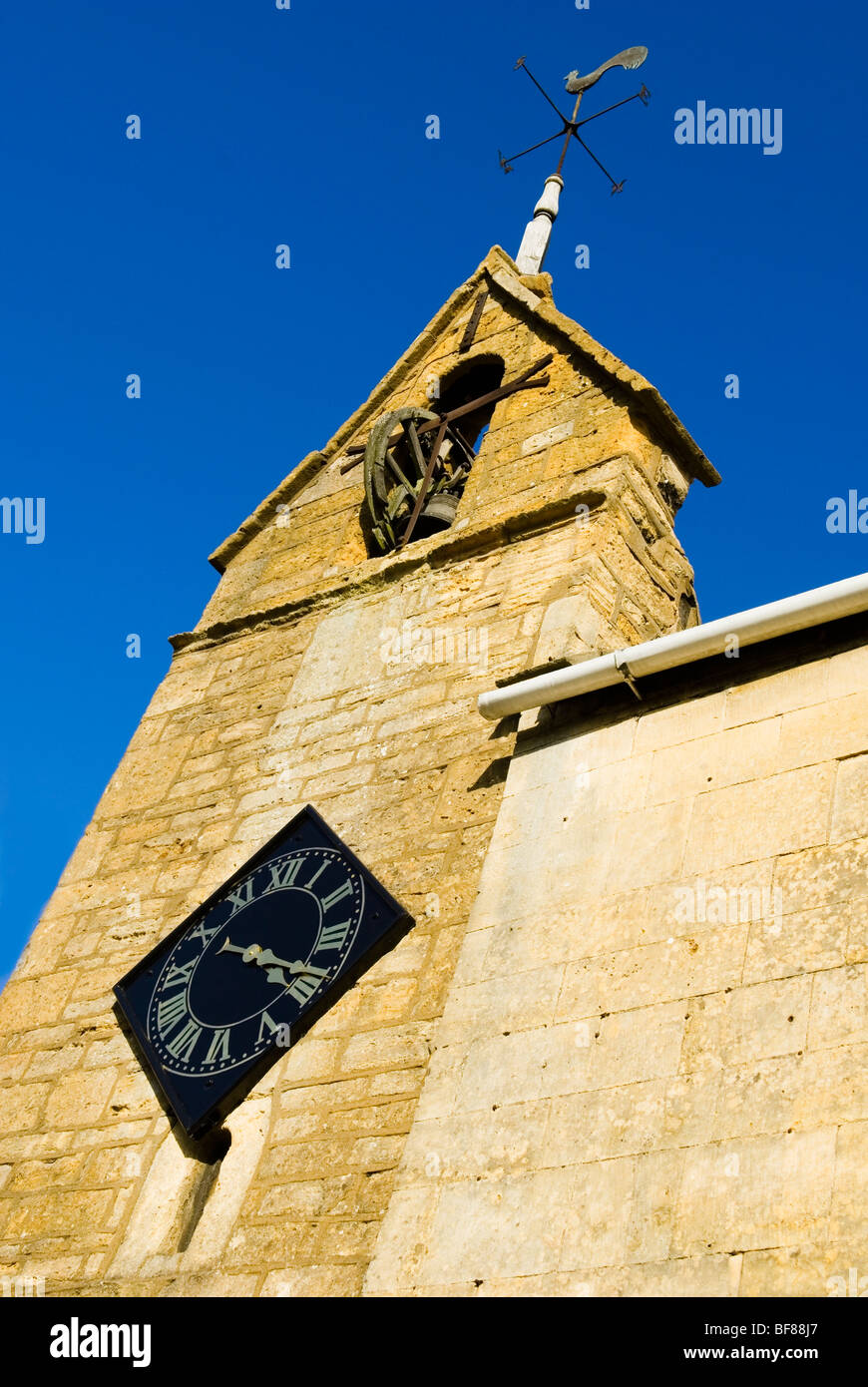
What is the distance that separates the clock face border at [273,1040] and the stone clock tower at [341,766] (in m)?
0.05

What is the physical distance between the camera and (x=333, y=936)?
205 inches

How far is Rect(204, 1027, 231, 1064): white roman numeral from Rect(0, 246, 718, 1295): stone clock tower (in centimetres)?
24

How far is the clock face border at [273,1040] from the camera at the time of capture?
5.00 m

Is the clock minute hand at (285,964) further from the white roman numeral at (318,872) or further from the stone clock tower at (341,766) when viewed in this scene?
the white roman numeral at (318,872)

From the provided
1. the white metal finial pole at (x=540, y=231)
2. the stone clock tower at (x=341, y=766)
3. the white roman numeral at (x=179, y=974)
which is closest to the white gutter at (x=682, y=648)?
the stone clock tower at (x=341, y=766)

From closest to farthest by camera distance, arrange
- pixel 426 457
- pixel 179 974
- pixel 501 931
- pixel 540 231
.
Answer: pixel 501 931 < pixel 179 974 < pixel 426 457 < pixel 540 231

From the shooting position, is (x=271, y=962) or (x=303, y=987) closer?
(x=303, y=987)

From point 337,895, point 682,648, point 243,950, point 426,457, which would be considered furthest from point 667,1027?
point 426,457

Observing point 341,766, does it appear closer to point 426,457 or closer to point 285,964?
point 285,964

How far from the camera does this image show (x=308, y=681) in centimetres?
683

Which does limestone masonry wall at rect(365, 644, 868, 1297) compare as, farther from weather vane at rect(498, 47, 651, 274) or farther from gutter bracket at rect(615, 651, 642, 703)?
weather vane at rect(498, 47, 651, 274)

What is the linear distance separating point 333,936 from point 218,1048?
0.55 metres
